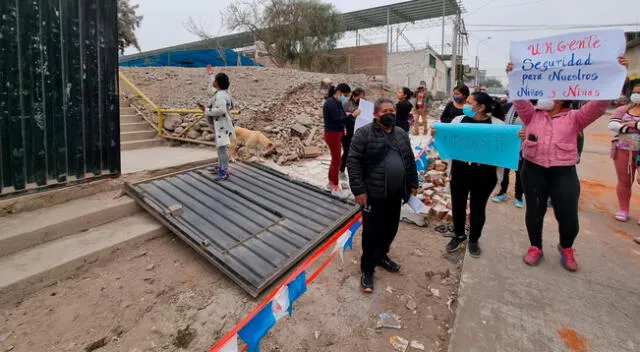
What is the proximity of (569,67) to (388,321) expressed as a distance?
255 centimetres

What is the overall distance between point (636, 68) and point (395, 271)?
115ft

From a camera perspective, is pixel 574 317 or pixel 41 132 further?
pixel 41 132

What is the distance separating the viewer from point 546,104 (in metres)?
2.83

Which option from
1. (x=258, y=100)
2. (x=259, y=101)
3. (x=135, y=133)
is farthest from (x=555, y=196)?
(x=258, y=100)

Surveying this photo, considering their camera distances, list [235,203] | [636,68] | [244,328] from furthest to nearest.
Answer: [636,68], [235,203], [244,328]

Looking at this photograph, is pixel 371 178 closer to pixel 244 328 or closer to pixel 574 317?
pixel 244 328

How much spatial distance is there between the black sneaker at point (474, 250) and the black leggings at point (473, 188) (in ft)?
0.14

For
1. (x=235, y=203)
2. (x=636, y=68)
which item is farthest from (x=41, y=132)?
(x=636, y=68)

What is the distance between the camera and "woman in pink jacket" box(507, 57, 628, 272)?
2779 mm

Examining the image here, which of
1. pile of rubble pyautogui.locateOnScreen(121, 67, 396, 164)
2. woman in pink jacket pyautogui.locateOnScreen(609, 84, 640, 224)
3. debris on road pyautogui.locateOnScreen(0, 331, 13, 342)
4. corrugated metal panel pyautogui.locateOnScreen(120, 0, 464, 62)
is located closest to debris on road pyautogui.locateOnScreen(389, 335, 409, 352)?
debris on road pyautogui.locateOnScreen(0, 331, 13, 342)

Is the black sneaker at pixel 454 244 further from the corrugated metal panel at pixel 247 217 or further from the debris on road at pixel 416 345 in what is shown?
the debris on road at pixel 416 345

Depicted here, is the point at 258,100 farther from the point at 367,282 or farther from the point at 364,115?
the point at 367,282

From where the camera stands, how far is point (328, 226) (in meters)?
4.17

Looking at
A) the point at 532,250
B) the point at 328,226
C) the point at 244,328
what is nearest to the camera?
the point at 244,328
